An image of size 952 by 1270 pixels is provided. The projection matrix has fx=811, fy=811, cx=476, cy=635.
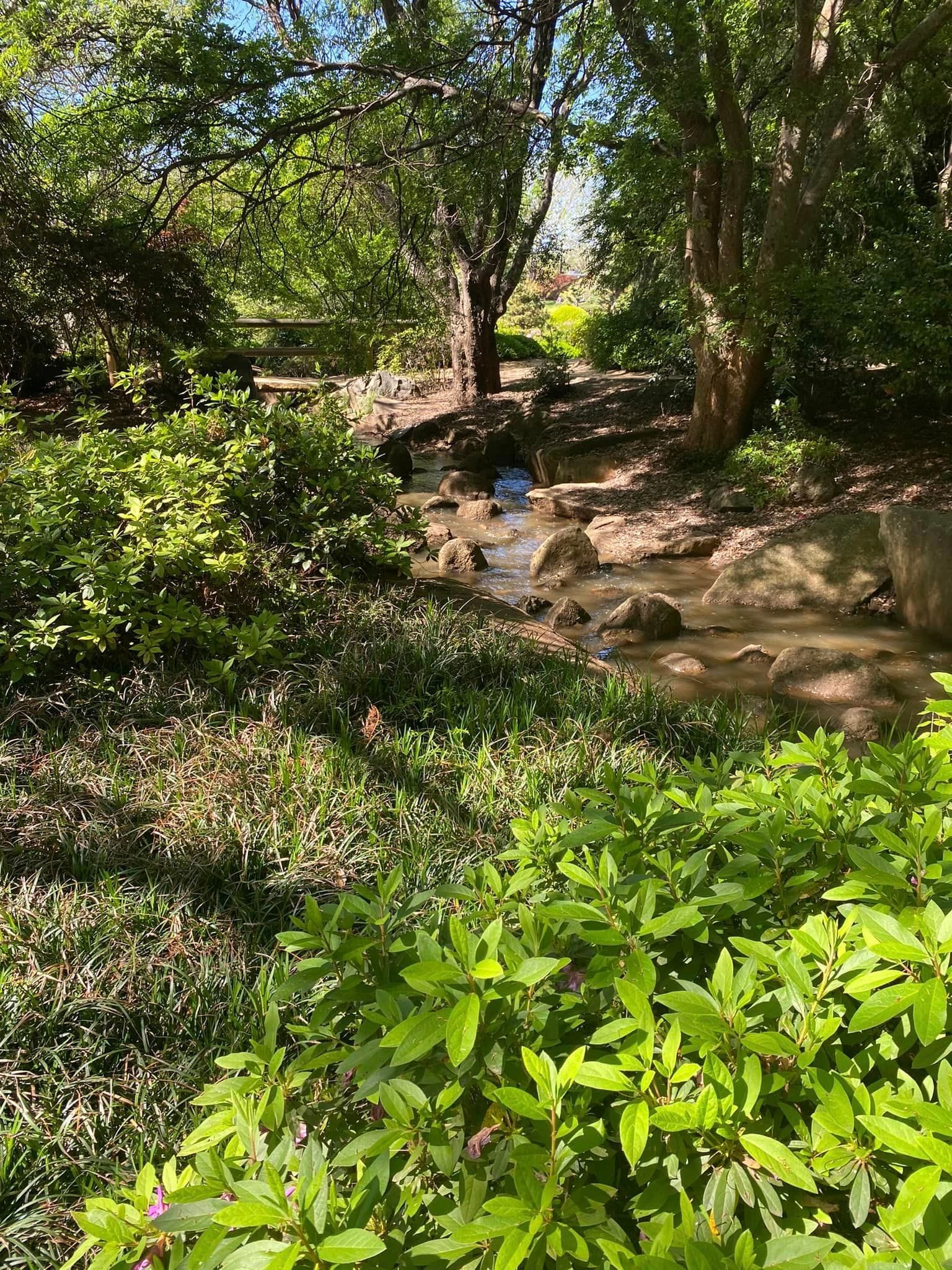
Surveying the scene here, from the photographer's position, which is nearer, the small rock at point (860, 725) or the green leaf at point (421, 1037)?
the green leaf at point (421, 1037)

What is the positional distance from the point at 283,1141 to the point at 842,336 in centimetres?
949

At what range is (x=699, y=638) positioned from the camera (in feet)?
21.0

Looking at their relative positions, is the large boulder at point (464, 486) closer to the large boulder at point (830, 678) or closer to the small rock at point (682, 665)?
the small rock at point (682, 665)

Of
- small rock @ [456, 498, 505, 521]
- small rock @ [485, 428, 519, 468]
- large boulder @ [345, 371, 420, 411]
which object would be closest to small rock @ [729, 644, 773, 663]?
small rock @ [456, 498, 505, 521]

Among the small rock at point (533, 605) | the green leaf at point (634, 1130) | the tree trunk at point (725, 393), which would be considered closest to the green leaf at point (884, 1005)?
the green leaf at point (634, 1130)

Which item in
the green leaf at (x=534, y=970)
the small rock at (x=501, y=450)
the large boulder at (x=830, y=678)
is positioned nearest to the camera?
the green leaf at (x=534, y=970)

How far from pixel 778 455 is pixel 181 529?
6952 millimetres

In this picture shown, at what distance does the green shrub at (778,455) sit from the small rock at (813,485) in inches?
2.9

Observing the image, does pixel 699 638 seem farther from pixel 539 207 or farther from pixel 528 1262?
pixel 539 207

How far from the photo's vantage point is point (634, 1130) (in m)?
0.87

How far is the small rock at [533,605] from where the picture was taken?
6.96 m

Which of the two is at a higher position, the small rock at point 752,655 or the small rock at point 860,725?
the small rock at point 752,655

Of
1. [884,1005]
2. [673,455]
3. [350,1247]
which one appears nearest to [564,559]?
[673,455]

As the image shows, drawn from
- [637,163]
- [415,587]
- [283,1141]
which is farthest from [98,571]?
[637,163]
